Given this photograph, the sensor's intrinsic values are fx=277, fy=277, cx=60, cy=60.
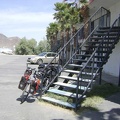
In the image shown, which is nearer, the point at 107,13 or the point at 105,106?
the point at 105,106

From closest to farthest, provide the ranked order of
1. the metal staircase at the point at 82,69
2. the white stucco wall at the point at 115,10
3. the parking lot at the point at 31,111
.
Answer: the parking lot at the point at 31,111 < the metal staircase at the point at 82,69 < the white stucco wall at the point at 115,10

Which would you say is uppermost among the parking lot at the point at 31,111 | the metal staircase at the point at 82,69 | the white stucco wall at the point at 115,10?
the white stucco wall at the point at 115,10

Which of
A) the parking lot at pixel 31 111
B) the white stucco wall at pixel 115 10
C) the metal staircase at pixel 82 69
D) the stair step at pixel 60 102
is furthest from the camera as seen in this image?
the white stucco wall at pixel 115 10

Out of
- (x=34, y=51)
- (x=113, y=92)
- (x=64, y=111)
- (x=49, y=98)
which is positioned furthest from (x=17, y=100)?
(x=34, y=51)

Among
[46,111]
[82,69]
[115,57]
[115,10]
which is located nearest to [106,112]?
[82,69]

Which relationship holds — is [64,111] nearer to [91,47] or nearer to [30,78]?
[30,78]

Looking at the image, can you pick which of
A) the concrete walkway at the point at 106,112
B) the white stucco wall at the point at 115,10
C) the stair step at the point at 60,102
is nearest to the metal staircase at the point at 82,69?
the stair step at the point at 60,102

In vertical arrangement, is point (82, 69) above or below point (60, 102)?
above

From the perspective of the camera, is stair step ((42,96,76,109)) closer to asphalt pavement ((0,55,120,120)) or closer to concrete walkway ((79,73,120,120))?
asphalt pavement ((0,55,120,120))

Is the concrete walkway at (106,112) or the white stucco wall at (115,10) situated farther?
the white stucco wall at (115,10)

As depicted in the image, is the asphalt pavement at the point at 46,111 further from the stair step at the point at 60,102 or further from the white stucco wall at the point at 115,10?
the white stucco wall at the point at 115,10

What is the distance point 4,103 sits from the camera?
8430mm

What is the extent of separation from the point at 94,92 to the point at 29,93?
2577 mm

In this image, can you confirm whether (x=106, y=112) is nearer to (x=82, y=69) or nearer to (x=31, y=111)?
(x=82, y=69)
